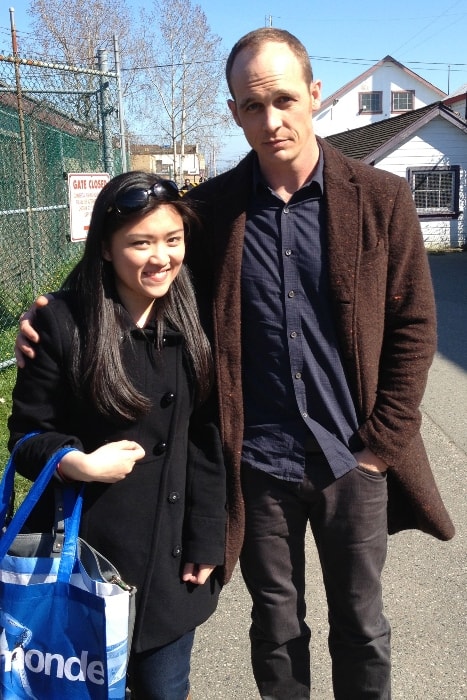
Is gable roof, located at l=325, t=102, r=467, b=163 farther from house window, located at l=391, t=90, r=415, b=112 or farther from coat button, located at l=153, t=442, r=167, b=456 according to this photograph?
house window, located at l=391, t=90, r=415, b=112

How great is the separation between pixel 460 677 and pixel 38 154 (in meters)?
7.65

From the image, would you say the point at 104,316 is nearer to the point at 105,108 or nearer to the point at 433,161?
the point at 105,108

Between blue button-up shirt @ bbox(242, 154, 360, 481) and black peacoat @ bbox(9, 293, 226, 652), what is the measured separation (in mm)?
261

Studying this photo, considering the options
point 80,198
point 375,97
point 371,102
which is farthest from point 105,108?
point 375,97

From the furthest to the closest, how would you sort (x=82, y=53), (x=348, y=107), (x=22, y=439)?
(x=348, y=107) < (x=82, y=53) < (x=22, y=439)

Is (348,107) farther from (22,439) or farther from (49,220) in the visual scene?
(22,439)

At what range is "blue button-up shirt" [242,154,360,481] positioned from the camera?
6.95 ft

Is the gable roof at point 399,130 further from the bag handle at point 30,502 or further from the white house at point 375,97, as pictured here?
the white house at point 375,97

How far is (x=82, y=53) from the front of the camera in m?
31.9

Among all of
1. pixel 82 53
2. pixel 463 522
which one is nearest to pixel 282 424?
pixel 463 522

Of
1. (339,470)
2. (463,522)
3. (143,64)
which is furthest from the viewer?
(143,64)

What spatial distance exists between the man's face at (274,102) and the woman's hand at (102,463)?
925mm

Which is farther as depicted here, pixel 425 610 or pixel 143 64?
pixel 143 64

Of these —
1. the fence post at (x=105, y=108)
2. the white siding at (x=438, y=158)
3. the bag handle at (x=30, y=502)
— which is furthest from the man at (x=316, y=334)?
the white siding at (x=438, y=158)
